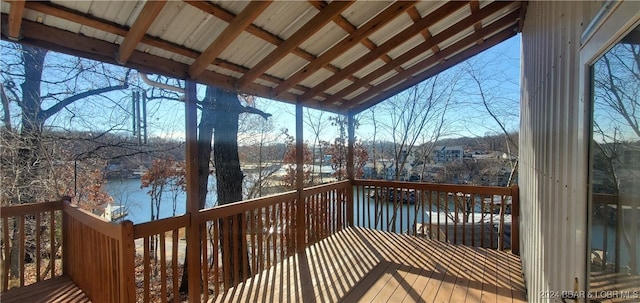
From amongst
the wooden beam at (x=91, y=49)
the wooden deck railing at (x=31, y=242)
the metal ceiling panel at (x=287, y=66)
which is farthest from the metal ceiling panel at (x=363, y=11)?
the wooden deck railing at (x=31, y=242)

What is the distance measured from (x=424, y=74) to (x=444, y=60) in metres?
0.41

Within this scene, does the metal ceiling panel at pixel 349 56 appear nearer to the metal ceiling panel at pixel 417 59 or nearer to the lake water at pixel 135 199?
the metal ceiling panel at pixel 417 59

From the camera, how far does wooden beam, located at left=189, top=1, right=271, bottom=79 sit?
6.64 feet

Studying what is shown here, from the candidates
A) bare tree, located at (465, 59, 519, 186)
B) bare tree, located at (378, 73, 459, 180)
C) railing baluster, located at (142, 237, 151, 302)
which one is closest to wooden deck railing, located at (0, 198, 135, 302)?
railing baluster, located at (142, 237, 151, 302)

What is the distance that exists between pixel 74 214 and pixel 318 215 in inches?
120

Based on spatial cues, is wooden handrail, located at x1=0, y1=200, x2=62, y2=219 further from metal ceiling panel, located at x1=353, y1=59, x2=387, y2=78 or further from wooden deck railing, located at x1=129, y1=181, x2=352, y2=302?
metal ceiling panel, located at x1=353, y1=59, x2=387, y2=78

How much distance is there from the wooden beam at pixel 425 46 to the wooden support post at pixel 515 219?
227cm

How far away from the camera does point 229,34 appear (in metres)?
2.21

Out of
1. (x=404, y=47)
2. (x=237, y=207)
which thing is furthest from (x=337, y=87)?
(x=237, y=207)

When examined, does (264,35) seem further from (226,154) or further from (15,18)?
(226,154)

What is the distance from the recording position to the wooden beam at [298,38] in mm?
2320

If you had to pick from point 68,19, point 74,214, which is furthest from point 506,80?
point 74,214

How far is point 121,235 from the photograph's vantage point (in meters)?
2.17

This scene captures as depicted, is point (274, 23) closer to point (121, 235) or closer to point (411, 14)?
point (411, 14)
